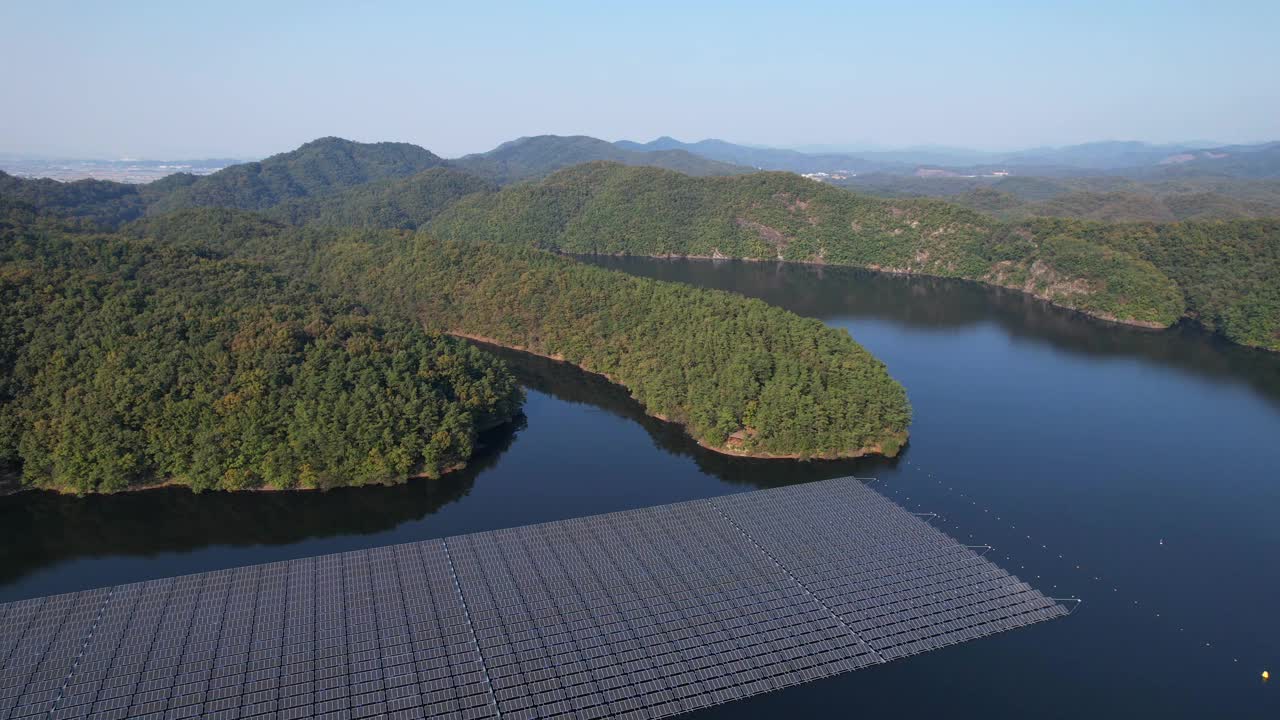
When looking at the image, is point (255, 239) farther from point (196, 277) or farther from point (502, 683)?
point (502, 683)

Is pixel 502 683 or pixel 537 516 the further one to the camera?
pixel 537 516

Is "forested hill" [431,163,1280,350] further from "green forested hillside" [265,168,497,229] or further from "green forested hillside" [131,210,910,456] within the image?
"green forested hillside" [131,210,910,456]

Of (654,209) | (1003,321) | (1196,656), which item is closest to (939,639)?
(1196,656)

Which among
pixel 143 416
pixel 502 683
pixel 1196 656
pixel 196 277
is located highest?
pixel 196 277

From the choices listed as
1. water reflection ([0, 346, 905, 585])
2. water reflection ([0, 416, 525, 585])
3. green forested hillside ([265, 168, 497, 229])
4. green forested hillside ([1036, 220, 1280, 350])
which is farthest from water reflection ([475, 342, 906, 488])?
green forested hillside ([265, 168, 497, 229])

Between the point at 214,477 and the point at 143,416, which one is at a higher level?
the point at 143,416

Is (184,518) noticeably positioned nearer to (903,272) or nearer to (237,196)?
(903,272)
